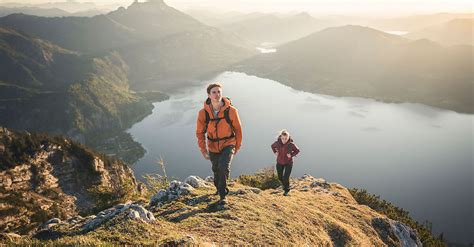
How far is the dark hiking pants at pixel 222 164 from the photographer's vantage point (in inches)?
381

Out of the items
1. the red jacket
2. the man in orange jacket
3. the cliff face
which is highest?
the man in orange jacket

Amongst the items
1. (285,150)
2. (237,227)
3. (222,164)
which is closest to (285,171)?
(285,150)

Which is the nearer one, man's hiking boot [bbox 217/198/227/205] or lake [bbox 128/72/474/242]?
man's hiking boot [bbox 217/198/227/205]

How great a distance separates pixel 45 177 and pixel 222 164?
181ft

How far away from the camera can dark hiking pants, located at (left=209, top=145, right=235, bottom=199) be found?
969 centimetres

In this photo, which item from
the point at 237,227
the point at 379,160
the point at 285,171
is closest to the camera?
Result: the point at 237,227

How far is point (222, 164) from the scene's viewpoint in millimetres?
9719

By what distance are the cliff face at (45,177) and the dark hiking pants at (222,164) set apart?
1431 inches

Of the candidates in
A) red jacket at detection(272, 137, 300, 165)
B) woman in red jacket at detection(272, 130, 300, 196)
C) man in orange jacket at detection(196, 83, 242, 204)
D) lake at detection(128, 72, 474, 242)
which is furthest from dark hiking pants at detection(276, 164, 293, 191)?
lake at detection(128, 72, 474, 242)

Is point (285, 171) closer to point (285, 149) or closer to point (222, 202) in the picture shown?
point (285, 149)

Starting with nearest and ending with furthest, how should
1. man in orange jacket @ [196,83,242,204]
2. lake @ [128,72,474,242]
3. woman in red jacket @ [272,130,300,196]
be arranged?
man in orange jacket @ [196,83,242,204]
woman in red jacket @ [272,130,300,196]
lake @ [128,72,474,242]

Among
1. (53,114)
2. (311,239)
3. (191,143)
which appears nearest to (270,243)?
(311,239)

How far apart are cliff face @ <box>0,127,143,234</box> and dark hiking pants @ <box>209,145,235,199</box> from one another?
→ 119ft

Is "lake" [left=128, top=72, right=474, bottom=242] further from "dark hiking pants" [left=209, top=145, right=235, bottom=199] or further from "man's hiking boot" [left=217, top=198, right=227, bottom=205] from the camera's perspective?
"dark hiking pants" [left=209, top=145, right=235, bottom=199]
